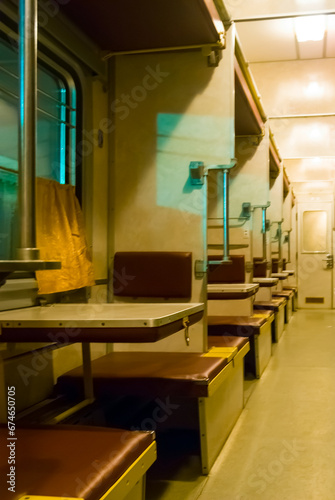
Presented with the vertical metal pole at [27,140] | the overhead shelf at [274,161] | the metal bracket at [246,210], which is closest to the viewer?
the vertical metal pole at [27,140]

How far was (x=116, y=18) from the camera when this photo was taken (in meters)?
3.03

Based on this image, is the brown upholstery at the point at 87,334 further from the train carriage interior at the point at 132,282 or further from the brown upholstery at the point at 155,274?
the brown upholstery at the point at 155,274

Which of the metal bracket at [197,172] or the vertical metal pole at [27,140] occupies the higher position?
the metal bracket at [197,172]

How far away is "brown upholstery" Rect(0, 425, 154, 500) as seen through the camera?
4.50 feet

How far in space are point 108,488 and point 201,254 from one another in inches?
79.8

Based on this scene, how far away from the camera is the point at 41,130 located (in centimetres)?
283

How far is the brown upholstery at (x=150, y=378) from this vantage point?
8.33ft

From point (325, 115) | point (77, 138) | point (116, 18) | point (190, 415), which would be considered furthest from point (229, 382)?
point (325, 115)

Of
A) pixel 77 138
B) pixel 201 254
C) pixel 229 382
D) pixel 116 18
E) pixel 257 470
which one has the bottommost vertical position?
pixel 257 470

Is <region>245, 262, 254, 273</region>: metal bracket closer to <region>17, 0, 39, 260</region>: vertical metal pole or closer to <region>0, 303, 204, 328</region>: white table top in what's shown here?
<region>0, 303, 204, 328</region>: white table top

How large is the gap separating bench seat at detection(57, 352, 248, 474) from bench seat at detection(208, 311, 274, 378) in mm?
1157

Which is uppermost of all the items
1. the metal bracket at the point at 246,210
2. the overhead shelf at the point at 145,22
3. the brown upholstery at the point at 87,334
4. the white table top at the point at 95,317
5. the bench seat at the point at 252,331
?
the overhead shelf at the point at 145,22

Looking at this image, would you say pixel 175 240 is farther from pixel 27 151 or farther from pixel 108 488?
pixel 27 151

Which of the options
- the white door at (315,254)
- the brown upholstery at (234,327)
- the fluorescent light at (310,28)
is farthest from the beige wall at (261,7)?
the white door at (315,254)
